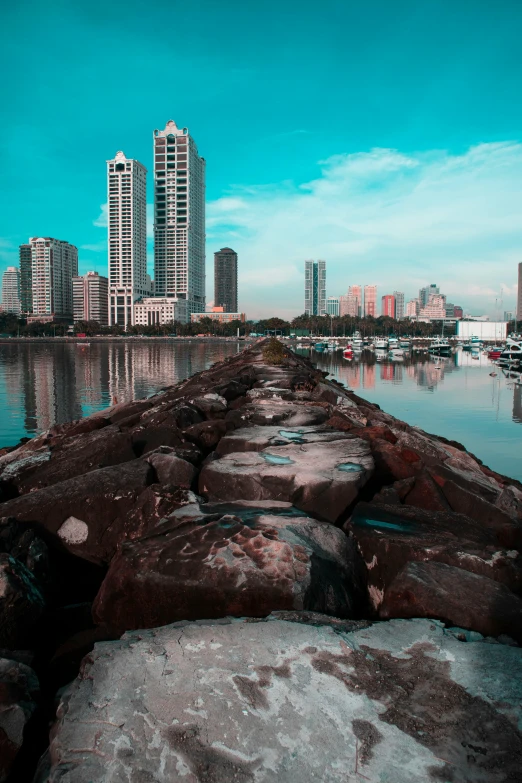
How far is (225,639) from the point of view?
2834 millimetres

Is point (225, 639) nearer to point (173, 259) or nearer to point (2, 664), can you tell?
point (2, 664)

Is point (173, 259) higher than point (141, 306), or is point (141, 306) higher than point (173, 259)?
point (173, 259)

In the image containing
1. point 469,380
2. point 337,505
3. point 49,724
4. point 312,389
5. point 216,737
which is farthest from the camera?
point 469,380

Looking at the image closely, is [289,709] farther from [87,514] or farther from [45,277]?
[45,277]

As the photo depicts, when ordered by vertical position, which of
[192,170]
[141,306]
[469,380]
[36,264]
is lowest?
[469,380]

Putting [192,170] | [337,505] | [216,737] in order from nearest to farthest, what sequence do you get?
[216,737], [337,505], [192,170]

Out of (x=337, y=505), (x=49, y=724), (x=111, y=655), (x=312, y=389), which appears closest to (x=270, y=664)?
(x=111, y=655)

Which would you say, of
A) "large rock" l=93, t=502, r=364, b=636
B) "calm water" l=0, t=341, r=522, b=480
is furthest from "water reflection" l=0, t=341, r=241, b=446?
"large rock" l=93, t=502, r=364, b=636

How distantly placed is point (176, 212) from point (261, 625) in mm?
199484

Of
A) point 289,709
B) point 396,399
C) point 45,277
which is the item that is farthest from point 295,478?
point 45,277

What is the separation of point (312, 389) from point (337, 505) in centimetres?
878

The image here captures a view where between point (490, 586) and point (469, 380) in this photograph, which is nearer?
point (490, 586)

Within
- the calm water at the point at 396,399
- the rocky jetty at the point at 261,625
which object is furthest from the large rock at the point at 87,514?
the calm water at the point at 396,399

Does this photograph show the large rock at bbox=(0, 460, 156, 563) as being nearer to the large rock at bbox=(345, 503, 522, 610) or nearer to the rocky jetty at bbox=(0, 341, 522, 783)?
the rocky jetty at bbox=(0, 341, 522, 783)
